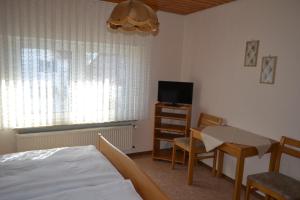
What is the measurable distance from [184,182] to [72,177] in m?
1.89

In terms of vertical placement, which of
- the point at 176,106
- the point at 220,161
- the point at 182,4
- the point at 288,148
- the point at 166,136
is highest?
the point at 182,4

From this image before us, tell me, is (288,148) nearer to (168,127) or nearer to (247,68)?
(247,68)

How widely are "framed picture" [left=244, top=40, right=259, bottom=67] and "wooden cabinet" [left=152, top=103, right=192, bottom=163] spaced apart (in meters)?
1.13

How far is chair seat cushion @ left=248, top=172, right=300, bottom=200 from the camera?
214cm

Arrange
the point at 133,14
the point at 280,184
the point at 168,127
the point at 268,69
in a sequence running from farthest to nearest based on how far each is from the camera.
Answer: the point at 168,127, the point at 268,69, the point at 280,184, the point at 133,14

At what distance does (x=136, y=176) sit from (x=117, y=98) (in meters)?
2.08

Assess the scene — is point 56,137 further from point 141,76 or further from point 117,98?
point 141,76

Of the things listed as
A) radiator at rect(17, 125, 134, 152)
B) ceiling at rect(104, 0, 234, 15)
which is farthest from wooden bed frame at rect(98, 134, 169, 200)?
ceiling at rect(104, 0, 234, 15)

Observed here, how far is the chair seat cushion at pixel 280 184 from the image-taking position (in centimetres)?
214

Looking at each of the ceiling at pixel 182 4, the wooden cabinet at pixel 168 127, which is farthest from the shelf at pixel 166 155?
the ceiling at pixel 182 4

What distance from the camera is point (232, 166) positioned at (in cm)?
338

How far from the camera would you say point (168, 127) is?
4008 millimetres

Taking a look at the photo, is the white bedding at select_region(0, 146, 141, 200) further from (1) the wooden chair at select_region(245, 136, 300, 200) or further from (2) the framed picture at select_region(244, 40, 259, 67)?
(2) the framed picture at select_region(244, 40, 259, 67)

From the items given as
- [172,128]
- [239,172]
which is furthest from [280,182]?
[172,128]
